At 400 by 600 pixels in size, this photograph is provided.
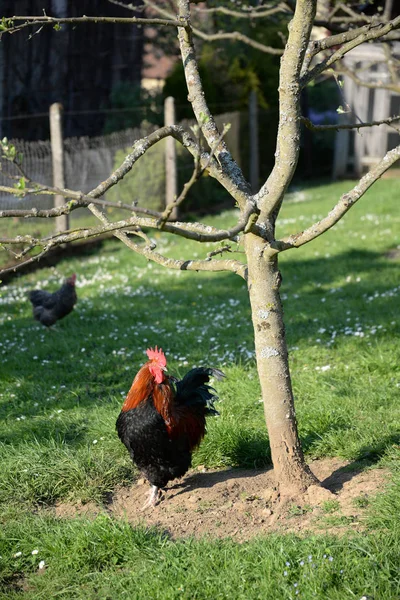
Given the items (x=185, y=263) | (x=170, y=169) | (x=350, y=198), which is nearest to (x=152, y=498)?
(x=185, y=263)

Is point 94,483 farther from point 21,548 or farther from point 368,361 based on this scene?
point 368,361

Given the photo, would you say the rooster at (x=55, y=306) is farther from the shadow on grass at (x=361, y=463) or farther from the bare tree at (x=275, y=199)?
the shadow on grass at (x=361, y=463)

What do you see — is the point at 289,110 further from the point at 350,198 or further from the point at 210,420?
the point at 210,420

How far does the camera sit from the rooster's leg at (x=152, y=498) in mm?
4691

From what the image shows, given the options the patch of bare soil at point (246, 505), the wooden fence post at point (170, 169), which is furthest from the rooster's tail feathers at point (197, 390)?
the wooden fence post at point (170, 169)

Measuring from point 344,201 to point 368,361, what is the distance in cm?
283

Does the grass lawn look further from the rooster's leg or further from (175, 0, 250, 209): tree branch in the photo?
(175, 0, 250, 209): tree branch

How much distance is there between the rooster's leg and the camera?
469 cm

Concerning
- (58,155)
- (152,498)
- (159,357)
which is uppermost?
(58,155)

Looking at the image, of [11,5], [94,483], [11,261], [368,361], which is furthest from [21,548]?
[11,5]

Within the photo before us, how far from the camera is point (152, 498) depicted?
15.5ft

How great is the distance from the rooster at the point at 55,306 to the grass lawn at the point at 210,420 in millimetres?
192

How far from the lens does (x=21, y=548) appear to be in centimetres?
414

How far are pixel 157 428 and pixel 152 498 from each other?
0.46 meters
